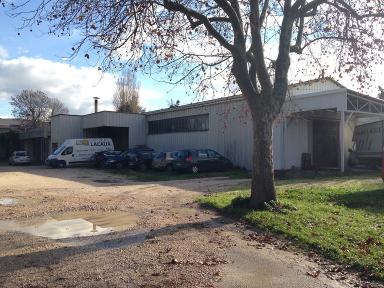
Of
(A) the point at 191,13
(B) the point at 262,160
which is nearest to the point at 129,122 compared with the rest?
(B) the point at 262,160

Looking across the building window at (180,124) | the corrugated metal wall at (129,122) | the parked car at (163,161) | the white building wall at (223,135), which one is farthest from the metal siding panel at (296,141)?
the corrugated metal wall at (129,122)

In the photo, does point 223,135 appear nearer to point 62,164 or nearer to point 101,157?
point 101,157

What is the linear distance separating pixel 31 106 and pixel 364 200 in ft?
212

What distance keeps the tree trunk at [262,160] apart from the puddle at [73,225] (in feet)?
10.3

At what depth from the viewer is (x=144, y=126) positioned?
41.7 metres

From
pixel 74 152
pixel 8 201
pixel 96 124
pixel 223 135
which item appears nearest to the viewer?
pixel 8 201

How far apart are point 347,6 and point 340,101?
13.7 metres

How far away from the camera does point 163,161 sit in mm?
30250

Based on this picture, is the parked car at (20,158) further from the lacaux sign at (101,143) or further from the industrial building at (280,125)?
the lacaux sign at (101,143)

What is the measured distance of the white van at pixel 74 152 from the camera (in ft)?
125

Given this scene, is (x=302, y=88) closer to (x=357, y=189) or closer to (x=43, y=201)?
(x=357, y=189)

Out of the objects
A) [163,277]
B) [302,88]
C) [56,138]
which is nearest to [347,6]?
[163,277]

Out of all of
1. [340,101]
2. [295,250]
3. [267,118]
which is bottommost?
[295,250]

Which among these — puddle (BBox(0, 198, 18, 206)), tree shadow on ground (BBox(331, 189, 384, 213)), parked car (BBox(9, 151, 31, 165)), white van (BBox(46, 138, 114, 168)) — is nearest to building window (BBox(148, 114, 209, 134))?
white van (BBox(46, 138, 114, 168))
